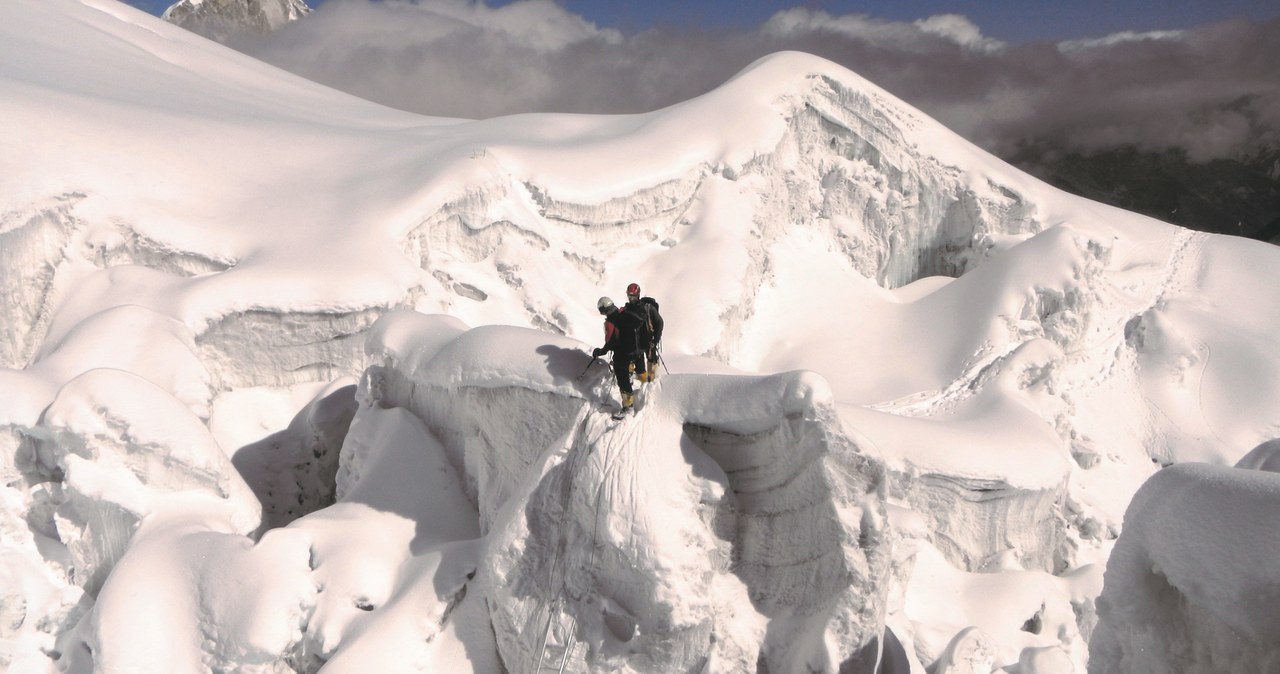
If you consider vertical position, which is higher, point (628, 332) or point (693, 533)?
point (628, 332)

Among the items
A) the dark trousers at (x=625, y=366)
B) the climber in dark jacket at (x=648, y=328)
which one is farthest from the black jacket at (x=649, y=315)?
the dark trousers at (x=625, y=366)

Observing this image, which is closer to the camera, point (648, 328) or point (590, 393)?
point (648, 328)

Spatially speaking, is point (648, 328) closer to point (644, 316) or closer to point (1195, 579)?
point (644, 316)

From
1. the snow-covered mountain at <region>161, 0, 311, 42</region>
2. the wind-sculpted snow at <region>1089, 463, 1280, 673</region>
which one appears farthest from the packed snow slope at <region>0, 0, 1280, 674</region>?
the snow-covered mountain at <region>161, 0, 311, 42</region>

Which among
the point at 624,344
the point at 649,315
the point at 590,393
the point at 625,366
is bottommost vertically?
the point at 590,393

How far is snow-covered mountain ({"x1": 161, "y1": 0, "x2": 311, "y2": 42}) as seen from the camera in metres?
126

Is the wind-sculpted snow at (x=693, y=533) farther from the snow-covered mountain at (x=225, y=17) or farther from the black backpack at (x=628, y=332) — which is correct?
the snow-covered mountain at (x=225, y=17)

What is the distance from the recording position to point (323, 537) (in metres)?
7.47

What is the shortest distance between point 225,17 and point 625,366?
145969 mm

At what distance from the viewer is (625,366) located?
659cm

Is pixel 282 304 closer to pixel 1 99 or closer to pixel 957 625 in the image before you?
pixel 1 99

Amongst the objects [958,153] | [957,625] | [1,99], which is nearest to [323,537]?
[957,625]

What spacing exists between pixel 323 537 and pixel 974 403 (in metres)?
8.77

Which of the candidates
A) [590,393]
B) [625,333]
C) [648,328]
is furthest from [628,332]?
[590,393]
